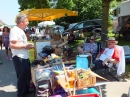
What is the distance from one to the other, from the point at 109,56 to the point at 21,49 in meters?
2.49

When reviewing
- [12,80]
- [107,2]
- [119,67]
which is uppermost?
[107,2]

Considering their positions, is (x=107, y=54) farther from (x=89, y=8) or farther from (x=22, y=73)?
(x=89, y=8)

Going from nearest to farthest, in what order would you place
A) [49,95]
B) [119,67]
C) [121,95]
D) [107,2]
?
[49,95] < [121,95] < [119,67] < [107,2]

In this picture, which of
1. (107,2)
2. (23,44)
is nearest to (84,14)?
(107,2)

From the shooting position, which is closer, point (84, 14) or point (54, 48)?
point (54, 48)

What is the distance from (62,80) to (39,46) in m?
2.43

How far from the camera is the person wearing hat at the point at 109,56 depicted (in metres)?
5.30

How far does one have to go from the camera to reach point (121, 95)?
4629 millimetres

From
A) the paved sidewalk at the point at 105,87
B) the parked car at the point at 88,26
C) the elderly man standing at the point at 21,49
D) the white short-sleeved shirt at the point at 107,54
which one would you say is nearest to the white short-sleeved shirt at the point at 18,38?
the elderly man standing at the point at 21,49

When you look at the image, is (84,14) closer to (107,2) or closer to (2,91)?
(107,2)

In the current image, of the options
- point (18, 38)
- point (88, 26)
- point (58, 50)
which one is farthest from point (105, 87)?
point (88, 26)

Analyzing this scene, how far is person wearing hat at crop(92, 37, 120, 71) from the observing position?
17.4 ft

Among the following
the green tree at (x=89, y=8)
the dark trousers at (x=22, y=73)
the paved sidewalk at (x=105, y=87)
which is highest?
the green tree at (x=89, y=8)

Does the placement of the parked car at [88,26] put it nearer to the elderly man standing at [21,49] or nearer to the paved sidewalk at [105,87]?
the paved sidewalk at [105,87]
